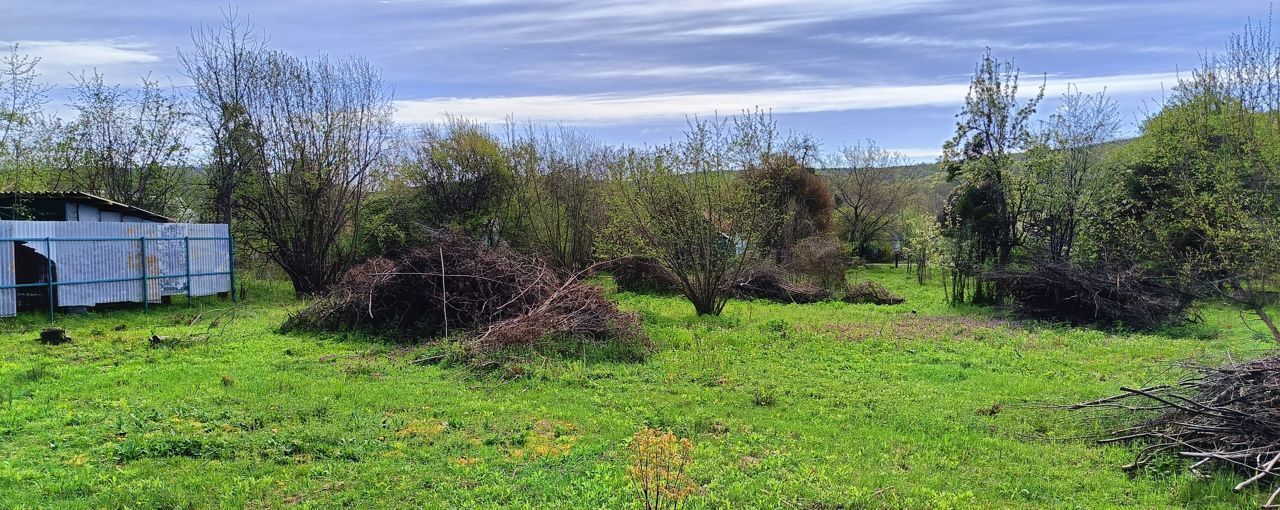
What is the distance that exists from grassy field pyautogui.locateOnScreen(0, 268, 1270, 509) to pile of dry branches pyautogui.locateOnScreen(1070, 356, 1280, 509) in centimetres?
22

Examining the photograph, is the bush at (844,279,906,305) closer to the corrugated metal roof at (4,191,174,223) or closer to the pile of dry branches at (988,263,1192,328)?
the pile of dry branches at (988,263,1192,328)

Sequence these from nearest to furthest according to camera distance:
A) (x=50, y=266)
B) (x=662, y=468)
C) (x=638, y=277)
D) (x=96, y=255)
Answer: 1. (x=662, y=468)
2. (x=50, y=266)
3. (x=96, y=255)
4. (x=638, y=277)

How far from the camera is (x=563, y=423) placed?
6.23 meters

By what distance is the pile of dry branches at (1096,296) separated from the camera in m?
13.1

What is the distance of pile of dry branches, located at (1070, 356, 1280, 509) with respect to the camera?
4590 millimetres

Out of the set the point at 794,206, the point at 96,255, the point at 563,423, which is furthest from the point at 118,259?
the point at 794,206

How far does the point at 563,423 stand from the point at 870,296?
47.9 feet

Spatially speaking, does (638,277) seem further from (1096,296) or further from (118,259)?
(118,259)

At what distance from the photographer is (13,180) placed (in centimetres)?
1589

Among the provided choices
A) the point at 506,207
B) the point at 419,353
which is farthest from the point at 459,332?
the point at 506,207

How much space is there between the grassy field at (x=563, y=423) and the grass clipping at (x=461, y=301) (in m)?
0.72

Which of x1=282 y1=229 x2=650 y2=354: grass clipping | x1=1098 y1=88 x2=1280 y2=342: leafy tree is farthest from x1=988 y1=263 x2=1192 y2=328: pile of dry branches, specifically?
x1=282 y1=229 x2=650 y2=354: grass clipping

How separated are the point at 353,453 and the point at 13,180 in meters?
16.4

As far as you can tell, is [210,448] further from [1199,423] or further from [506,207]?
[506,207]
